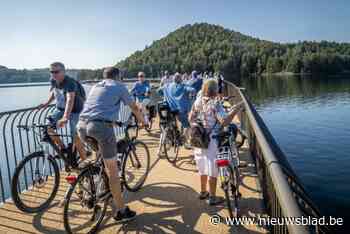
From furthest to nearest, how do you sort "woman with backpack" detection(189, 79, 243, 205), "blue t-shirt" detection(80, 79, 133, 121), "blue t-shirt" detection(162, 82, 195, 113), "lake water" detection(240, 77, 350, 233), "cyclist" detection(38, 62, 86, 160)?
"lake water" detection(240, 77, 350, 233), "blue t-shirt" detection(162, 82, 195, 113), "cyclist" detection(38, 62, 86, 160), "woman with backpack" detection(189, 79, 243, 205), "blue t-shirt" detection(80, 79, 133, 121)

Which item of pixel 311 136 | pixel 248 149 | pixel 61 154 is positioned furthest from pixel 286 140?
pixel 61 154

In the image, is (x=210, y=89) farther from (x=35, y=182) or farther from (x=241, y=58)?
(x=241, y=58)

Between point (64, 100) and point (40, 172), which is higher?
point (64, 100)

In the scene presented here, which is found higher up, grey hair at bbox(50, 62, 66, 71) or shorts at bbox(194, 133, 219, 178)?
grey hair at bbox(50, 62, 66, 71)

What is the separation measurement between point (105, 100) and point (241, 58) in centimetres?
13674

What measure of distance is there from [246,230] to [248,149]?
358cm

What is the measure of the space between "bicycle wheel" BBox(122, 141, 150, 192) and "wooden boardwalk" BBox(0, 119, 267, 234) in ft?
0.42

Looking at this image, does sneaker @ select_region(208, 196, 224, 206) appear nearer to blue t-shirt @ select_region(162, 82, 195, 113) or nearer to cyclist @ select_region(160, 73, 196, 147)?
cyclist @ select_region(160, 73, 196, 147)

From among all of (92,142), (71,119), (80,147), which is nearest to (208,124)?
(92,142)

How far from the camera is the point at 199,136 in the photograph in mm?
3900

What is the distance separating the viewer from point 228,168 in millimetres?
3830

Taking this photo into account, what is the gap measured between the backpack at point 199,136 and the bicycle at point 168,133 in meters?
2.50

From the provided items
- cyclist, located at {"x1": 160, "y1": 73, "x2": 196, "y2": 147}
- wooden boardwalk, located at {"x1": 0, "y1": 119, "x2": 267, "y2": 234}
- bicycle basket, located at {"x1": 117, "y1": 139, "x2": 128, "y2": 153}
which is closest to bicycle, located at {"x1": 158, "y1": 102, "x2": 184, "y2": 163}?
cyclist, located at {"x1": 160, "y1": 73, "x2": 196, "y2": 147}

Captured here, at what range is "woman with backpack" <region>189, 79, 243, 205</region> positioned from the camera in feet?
12.8
